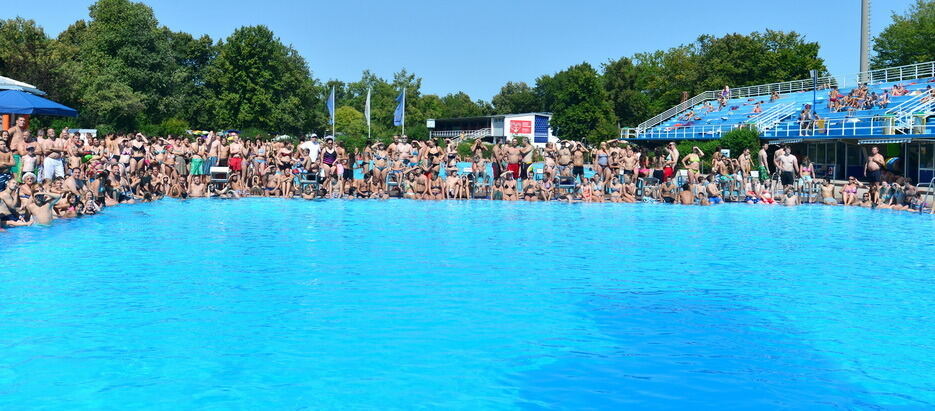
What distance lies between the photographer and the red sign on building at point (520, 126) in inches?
3302

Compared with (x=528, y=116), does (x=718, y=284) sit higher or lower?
lower

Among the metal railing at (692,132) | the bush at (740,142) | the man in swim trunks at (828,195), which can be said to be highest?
the metal railing at (692,132)

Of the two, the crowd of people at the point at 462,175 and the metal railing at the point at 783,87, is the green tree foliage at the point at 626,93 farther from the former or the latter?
the crowd of people at the point at 462,175

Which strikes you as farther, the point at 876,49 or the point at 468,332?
the point at 876,49

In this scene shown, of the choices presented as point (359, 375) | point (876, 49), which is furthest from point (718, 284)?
point (876, 49)

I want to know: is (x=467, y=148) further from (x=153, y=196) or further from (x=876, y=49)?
(x=153, y=196)

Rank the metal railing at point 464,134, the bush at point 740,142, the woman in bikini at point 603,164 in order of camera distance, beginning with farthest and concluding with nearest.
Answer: the metal railing at point 464,134 < the bush at point 740,142 < the woman in bikini at point 603,164

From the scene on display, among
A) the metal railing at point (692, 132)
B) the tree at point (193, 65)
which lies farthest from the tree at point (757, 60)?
the tree at point (193, 65)

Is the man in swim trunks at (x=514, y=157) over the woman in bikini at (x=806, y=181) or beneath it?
over

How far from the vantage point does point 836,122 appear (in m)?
37.4

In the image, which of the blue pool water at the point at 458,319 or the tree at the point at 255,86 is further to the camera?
the tree at the point at 255,86

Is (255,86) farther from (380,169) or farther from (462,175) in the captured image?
(462,175)

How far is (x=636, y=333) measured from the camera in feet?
28.1

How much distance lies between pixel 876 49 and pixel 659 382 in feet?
218
